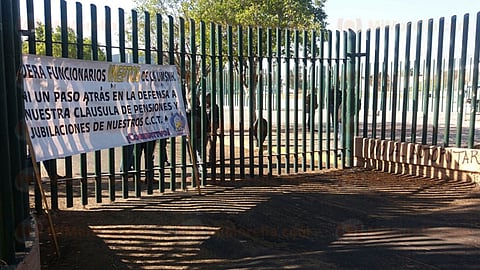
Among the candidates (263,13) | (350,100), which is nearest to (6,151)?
(350,100)

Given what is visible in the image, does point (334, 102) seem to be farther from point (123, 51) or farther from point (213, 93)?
point (123, 51)

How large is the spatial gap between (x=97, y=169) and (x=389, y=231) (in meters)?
3.68

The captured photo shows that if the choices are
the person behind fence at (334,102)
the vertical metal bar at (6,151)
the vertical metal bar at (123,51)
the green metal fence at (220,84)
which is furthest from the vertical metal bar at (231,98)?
the vertical metal bar at (6,151)

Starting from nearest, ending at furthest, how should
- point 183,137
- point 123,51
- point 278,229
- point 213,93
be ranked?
1. point 278,229
2. point 123,51
3. point 183,137
4. point 213,93

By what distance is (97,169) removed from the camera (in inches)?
232

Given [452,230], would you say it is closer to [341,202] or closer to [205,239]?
[341,202]

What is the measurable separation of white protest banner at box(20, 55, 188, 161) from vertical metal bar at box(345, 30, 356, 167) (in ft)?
12.0

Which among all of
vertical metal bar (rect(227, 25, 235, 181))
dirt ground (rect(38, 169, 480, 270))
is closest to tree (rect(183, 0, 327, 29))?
vertical metal bar (rect(227, 25, 235, 181))

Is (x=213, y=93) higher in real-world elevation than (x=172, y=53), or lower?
lower

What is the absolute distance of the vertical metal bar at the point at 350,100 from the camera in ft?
28.3

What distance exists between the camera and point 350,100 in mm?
8859

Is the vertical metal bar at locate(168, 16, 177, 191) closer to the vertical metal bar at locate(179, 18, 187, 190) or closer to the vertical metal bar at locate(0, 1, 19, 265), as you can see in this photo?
the vertical metal bar at locate(179, 18, 187, 190)

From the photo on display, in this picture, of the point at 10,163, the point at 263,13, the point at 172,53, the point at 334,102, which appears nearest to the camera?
the point at 10,163

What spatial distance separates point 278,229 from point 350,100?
438 centimetres
